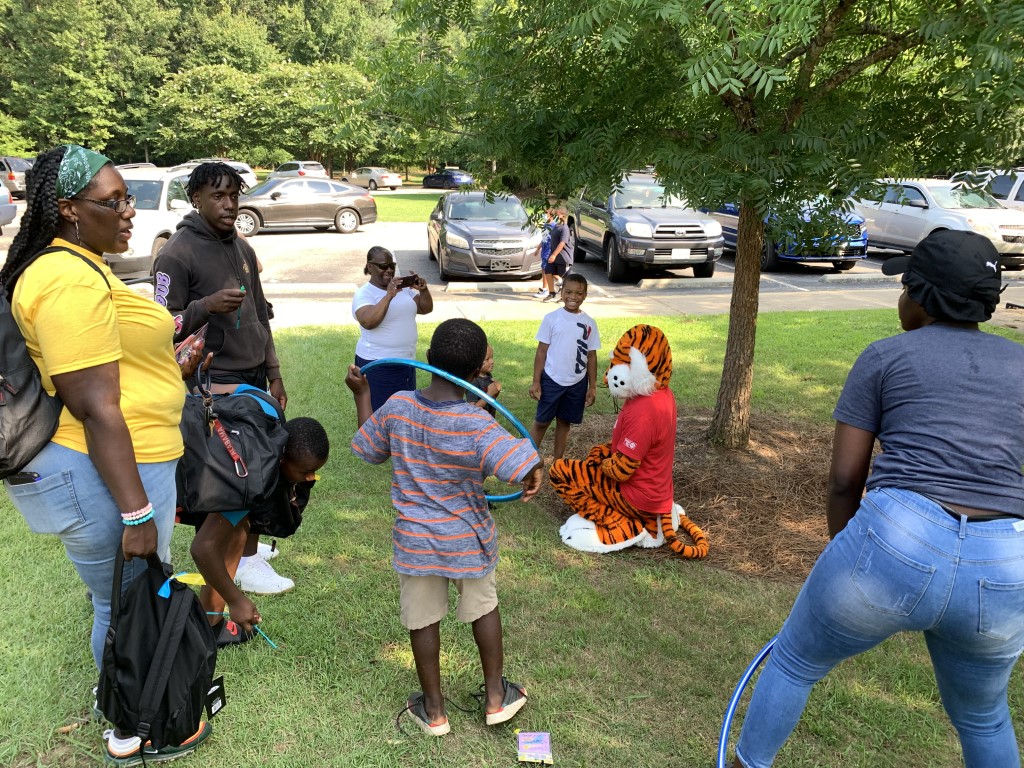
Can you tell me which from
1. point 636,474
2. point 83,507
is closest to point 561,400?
point 636,474

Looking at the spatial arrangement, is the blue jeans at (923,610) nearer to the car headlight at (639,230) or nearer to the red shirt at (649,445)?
the red shirt at (649,445)

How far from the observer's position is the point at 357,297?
15.9ft

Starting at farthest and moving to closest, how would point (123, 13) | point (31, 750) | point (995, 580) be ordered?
point (123, 13) → point (31, 750) → point (995, 580)

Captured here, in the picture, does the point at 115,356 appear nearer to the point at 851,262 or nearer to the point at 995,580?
the point at 995,580

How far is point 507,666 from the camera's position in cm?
Result: 335

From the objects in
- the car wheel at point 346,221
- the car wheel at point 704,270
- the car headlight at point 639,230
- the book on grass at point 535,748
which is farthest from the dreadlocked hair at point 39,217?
the car wheel at point 346,221

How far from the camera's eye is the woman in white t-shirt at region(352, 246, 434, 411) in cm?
476

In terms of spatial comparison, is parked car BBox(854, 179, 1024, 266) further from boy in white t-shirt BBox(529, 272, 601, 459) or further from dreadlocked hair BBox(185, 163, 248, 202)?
dreadlocked hair BBox(185, 163, 248, 202)

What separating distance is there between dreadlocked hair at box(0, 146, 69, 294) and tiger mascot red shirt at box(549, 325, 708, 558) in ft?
9.49

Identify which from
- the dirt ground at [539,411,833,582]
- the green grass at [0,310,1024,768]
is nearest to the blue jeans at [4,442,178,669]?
the green grass at [0,310,1024,768]

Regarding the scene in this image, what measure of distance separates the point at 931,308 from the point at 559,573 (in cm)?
258

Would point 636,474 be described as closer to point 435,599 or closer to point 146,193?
point 435,599

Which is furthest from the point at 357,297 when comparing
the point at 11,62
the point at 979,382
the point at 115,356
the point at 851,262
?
the point at 11,62

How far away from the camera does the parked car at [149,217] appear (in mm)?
12203
